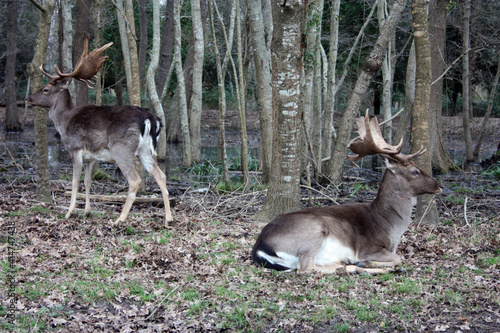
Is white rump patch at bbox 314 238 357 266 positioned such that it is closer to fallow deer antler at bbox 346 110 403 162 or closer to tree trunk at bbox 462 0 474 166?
fallow deer antler at bbox 346 110 403 162

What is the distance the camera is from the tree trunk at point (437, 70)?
43.2 ft

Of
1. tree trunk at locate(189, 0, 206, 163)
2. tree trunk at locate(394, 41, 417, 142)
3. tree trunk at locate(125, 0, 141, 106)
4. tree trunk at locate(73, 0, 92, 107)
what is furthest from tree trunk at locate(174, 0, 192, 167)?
tree trunk at locate(394, 41, 417, 142)

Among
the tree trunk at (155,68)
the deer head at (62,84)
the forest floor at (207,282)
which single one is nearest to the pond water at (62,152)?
the deer head at (62,84)

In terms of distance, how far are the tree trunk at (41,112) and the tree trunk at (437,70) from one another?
818 centimetres

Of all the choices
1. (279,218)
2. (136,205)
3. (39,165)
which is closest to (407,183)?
(279,218)

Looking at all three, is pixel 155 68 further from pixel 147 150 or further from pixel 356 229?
pixel 356 229

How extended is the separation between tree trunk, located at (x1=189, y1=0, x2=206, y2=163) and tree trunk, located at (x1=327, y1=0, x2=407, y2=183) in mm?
5409

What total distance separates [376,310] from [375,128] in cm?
280

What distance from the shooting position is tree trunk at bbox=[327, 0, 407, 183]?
9695 mm

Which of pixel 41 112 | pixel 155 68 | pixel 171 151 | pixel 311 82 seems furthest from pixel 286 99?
pixel 171 151

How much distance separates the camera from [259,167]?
46.0ft

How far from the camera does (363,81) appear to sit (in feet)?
33.7

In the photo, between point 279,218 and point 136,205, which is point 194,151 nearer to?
point 136,205

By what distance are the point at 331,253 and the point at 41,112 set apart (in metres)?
5.67
